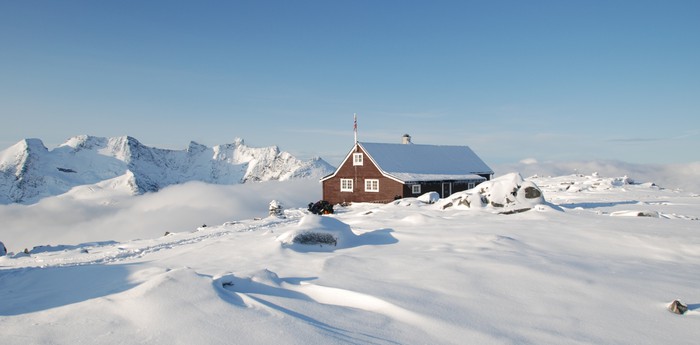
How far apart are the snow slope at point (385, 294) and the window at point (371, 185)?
2513 cm

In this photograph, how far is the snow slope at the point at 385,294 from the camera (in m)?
4.51

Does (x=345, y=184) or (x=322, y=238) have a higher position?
(x=345, y=184)

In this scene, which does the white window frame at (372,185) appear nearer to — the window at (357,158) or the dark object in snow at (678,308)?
the window at (357,158)

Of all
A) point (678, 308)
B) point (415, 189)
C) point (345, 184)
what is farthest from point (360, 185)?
point (678, 308)

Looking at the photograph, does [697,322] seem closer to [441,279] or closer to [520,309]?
[520,309]

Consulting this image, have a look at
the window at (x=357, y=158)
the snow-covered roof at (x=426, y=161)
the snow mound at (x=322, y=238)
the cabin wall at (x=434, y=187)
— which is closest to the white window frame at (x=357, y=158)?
the window at (x=357, y=158)

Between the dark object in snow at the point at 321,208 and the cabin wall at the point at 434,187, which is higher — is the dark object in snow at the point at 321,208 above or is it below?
below

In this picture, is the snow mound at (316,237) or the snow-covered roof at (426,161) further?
the snow-covered roof at (426,161)

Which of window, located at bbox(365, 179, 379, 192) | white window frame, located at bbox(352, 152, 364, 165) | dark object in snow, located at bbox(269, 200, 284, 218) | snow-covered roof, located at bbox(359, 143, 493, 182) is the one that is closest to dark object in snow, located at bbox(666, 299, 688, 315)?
dark object in snow, located at bbox(269, 200, 284, 218)

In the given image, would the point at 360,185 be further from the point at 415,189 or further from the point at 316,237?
the point at 316,237

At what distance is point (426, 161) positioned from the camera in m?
39.4

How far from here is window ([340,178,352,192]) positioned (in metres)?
37.8

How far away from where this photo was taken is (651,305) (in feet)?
19.4

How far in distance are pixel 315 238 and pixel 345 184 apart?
27.4 m
